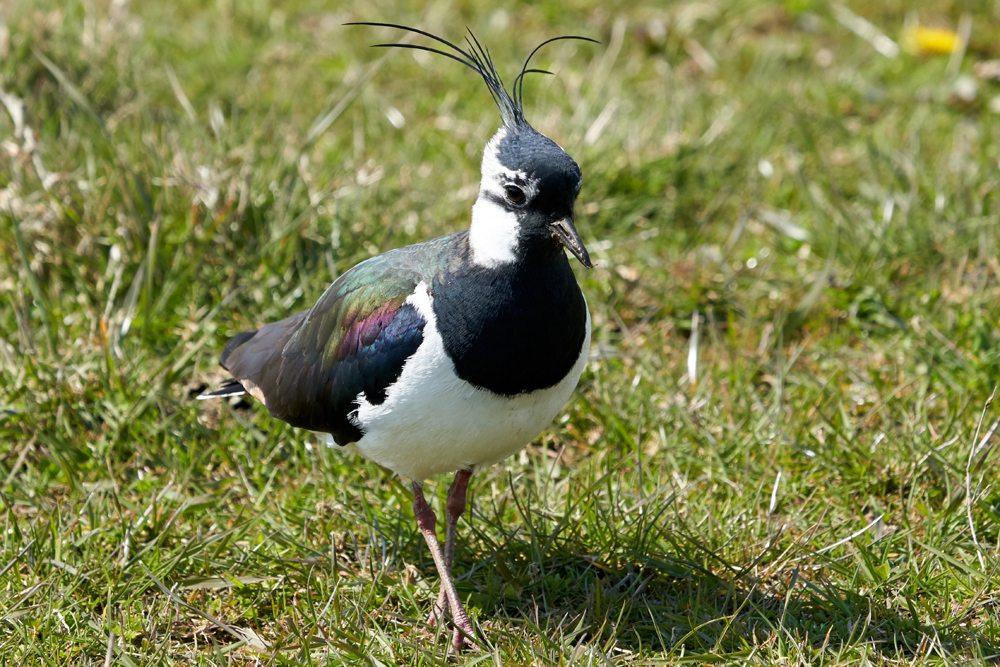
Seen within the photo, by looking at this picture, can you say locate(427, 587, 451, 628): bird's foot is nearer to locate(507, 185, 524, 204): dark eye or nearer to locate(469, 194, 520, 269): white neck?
locate(469, 194, 520, 269): white neck

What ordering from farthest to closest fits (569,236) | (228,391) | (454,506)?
(228,391) < (454,506) < (569,236)

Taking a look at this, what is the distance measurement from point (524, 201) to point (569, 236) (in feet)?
0.59

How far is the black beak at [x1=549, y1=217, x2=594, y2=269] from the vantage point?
110 inches

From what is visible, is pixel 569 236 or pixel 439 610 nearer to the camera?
pixel 569 236

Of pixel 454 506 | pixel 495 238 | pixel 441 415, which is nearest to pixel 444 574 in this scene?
pixel 454 506

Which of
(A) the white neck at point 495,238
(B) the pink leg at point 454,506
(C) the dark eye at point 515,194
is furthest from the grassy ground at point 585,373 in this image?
(C) the dark eye at point 515,194

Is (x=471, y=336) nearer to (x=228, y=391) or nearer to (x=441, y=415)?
(x=441, y=415)

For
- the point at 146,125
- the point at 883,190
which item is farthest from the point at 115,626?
the point at 883,190

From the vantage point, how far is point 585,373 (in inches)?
171

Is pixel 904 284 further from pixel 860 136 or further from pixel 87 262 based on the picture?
pixel 87 262

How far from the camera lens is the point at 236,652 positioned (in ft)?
10.2

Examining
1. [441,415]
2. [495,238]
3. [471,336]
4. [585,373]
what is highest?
[495,238]

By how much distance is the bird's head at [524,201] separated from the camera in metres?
2.84

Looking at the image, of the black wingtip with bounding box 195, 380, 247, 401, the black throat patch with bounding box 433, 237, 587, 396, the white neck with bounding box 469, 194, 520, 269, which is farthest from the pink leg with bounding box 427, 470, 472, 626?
the black wingtip with bounding box 195, 380, 247, 401
